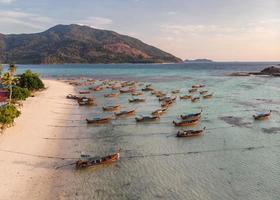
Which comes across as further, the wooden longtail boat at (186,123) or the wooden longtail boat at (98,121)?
the wooden longtail boat at (98,121)

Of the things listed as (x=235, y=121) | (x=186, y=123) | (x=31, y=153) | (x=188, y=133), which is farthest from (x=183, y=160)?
(x=235, y=121)

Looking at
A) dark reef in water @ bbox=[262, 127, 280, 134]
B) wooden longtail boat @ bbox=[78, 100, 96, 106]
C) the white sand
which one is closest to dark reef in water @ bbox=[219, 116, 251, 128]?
dark reef in water @ bbox=[262, 127, 280, 134]

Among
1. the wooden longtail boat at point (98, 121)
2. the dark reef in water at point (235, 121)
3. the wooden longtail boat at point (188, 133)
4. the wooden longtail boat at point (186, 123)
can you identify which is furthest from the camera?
the wooden longtail boat at point (98, 121)

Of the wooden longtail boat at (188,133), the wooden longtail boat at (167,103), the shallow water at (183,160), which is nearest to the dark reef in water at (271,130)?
the shallow water at (183,160)

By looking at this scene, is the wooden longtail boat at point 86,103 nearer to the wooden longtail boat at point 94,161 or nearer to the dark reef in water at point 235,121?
the dark reef in water at point 235,121

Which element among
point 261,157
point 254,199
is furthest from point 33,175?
point 261,157

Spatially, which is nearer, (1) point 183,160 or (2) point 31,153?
(1) point 183,160

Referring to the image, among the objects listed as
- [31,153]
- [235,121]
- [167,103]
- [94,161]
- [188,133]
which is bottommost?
[31,153]

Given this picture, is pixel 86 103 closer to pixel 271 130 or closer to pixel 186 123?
pixel 186 123
